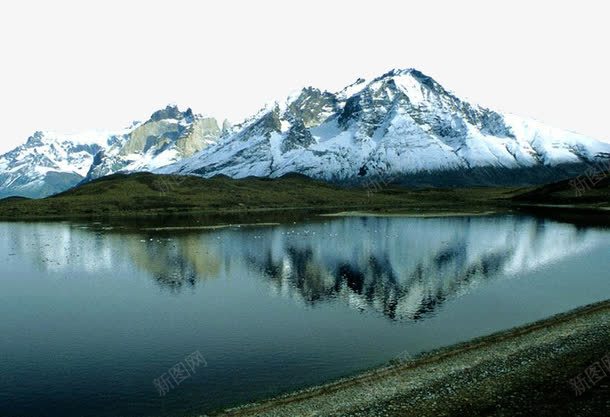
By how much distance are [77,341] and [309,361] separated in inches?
980

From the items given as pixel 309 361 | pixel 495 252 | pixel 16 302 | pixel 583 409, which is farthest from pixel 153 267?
pixel 583 409

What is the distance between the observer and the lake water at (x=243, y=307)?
41531 mm

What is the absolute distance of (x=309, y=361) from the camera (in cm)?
4578

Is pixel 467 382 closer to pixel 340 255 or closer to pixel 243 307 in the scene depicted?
pixel 243 307

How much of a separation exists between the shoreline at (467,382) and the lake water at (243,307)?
3.29 meters

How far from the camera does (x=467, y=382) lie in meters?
38.5

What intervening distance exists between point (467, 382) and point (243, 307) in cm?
3444

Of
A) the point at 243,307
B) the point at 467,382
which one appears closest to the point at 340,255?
the point at 243,307

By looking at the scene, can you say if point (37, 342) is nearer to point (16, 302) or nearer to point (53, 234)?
point (16, 302)

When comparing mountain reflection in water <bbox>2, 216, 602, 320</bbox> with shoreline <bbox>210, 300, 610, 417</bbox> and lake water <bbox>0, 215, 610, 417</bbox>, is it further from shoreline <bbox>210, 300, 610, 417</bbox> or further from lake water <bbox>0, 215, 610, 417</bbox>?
shoreline <bbox>210, 300, 610, 417</bbox>

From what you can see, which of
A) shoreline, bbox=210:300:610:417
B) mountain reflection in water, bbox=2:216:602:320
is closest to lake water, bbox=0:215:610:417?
mountain reflection in water, bbox=2:216:602:320

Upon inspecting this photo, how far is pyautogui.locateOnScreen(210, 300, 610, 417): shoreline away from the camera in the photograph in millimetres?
34406

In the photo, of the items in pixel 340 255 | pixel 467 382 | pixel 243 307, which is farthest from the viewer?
pixel 340 255

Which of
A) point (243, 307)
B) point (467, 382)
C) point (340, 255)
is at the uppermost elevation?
point (340, 255)
